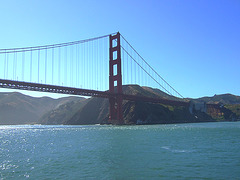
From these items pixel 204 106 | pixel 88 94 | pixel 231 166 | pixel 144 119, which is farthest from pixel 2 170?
pixel 204 106

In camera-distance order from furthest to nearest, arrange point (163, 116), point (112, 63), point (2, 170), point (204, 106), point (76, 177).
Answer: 1. point (204, 106)
2. point (163, 116)
3. point (112, 63)
4. point (2, 170)
5. point (76, 177)

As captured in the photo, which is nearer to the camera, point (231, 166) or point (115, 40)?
point (231, 166)

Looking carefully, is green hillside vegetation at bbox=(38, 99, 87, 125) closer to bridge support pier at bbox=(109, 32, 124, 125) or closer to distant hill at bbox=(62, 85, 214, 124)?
distant hill at bbox=(62, 85, 214, 124)

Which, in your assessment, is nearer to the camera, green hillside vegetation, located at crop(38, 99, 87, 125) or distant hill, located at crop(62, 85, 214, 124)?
distant hill, located at crop(62, 85, 214, 124)

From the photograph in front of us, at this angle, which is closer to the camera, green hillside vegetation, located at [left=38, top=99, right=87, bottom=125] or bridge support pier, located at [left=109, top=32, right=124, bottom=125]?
bridge support pier, located at [left=109, top=32, right=124, bottom=125]

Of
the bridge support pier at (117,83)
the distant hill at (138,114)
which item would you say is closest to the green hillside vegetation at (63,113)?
the distant hill at (138,114)

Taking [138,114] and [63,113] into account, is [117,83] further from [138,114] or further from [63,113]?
[63,113]

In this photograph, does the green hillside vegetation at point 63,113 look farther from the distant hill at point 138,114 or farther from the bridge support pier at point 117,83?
the bridge support pier at point 117,83

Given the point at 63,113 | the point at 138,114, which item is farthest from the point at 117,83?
the point at 63,113

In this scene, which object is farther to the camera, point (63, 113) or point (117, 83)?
point (63, 113)

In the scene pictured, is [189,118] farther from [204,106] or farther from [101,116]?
[101,116]

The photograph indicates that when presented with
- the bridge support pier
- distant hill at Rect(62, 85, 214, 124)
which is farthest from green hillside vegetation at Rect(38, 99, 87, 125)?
the bridge support pier
